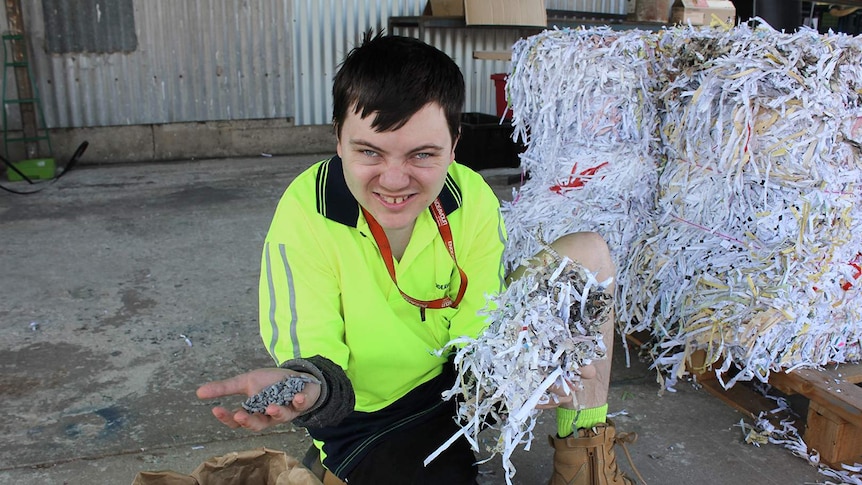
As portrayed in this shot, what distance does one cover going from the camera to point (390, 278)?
1.82m

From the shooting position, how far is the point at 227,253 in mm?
4371

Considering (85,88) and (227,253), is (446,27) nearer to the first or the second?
(85,88)

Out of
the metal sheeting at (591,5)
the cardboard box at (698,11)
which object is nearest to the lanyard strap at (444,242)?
the cardboard box at (698,11)

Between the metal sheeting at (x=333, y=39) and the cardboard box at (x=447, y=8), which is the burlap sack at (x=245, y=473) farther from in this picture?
the cardboard box at (x=447, y=8)

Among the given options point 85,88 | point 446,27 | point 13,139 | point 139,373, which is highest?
point 446,27

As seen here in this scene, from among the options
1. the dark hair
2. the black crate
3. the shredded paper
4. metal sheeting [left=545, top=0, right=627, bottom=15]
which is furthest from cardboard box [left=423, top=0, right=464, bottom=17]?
the dark hair

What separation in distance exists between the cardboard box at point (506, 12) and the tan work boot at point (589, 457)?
594 centimetres

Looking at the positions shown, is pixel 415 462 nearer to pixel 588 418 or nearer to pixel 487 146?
pixel 588 418

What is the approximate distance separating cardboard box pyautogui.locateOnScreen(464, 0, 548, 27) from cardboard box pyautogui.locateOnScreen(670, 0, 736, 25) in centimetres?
146

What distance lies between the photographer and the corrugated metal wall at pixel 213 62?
6.89 meters

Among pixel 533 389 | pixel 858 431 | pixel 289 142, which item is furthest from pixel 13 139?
pixel 858 431

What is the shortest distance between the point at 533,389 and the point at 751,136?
1491 millimetres

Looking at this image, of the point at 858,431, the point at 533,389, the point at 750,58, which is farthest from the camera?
the point at 750,58

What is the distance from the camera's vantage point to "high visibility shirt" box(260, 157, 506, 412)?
172cm
